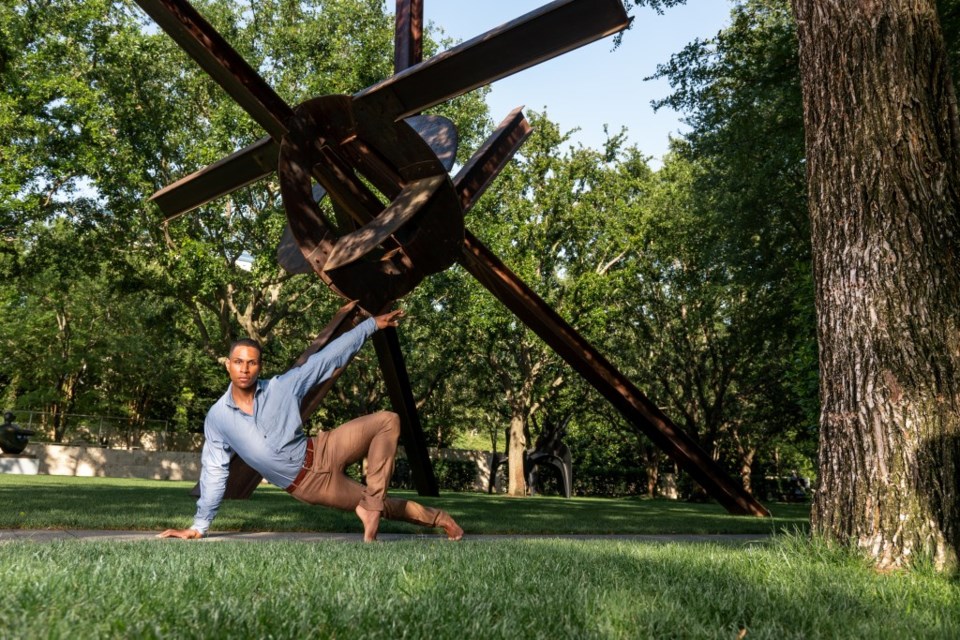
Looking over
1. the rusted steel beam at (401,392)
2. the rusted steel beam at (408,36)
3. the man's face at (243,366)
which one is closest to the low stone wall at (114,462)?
the rusted steel beam at (401,392)

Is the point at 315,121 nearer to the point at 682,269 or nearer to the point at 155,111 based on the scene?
the point at 155,111

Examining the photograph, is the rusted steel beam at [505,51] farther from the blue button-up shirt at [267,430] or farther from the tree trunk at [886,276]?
the blue button-up shirt at [267,430]

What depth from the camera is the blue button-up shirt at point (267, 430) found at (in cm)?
517

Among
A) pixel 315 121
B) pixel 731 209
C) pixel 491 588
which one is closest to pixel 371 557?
pixel 491 588

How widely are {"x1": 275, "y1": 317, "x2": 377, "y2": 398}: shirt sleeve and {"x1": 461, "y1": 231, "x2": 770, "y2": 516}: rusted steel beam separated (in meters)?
3.74

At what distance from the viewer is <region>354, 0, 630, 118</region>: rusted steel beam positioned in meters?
6.67

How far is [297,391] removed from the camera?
5230 mm

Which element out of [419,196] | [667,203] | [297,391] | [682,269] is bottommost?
[297,391]

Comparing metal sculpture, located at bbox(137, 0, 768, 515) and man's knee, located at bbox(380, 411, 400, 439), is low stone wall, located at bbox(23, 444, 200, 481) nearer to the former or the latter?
metal sculpture, located at bbox(137, 0, 768, 515)

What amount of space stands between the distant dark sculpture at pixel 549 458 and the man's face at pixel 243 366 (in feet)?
88.6

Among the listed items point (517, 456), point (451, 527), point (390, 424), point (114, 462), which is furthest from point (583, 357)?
point (114, 462)

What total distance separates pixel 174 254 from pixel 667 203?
16922 millimetres

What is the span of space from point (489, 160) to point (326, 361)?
18.1 ft

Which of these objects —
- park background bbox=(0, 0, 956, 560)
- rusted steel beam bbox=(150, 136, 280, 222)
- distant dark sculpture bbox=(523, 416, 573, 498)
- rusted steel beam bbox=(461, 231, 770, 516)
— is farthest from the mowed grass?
distant dark sculpture bbox=(523, 416, 573, 498)
